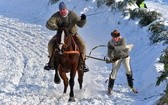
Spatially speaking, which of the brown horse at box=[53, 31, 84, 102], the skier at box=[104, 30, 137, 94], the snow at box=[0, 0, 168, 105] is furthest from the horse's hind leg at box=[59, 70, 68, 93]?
the skier at box=[104, 30, 137, 94]

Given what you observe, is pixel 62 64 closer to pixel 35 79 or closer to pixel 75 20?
pixel 75 20

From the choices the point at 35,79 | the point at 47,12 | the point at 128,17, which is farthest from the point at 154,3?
the point at 35,79

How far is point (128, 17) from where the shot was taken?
21.4 meters

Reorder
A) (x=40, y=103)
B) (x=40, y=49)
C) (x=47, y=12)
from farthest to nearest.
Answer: (x=47, y=12) → (x=40, y=49) → (x=40, y=103)

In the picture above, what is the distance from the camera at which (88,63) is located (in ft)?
59.1

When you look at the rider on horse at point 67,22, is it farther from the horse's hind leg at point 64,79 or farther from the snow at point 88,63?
the snow at point 88,63

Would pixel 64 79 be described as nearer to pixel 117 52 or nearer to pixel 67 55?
pixel 67 55

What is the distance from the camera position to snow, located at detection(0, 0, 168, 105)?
44.2 ft

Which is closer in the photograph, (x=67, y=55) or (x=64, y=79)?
(x=67, y=55)

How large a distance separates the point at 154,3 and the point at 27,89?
2802 centimetres

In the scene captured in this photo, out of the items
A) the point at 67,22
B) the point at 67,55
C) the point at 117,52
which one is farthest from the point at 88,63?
the point at 67,55

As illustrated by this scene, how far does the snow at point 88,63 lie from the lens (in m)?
13.5

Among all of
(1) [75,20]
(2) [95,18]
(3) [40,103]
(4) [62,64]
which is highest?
(2) [95,18]

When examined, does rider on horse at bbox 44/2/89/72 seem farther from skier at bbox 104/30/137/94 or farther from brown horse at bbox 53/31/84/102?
skier at bbox 104/30/137/94
